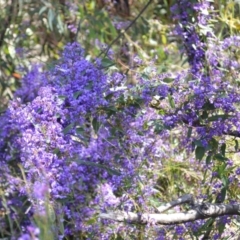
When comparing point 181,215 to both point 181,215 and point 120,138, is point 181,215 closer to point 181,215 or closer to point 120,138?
point 181,215

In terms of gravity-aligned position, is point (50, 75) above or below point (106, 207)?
above

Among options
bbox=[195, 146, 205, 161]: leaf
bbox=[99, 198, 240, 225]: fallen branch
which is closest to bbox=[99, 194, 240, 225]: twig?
bbox=[99, 198, 240, 225]: fallen branch

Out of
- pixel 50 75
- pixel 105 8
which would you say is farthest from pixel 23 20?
pixel 50 75

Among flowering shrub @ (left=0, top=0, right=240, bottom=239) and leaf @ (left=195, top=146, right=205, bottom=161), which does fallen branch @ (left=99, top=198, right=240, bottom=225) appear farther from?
leaf @ (left=195, top=146, right=205, bottom=161)

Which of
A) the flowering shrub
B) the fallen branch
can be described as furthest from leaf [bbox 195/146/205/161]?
the fallen branch

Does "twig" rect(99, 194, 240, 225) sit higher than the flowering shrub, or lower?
lower

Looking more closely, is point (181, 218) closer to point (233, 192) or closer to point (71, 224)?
point (233, 192)

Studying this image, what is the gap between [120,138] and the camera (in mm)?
2469

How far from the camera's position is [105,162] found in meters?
2.52

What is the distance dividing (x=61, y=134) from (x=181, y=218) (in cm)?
45

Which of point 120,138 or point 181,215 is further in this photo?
point 120,138

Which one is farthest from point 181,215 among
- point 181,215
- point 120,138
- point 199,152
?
point 120,138

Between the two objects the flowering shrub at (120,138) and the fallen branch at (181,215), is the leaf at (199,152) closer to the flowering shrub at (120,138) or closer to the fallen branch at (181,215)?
the flowering shrub at (120,138)

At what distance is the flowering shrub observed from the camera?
7.62 feet
